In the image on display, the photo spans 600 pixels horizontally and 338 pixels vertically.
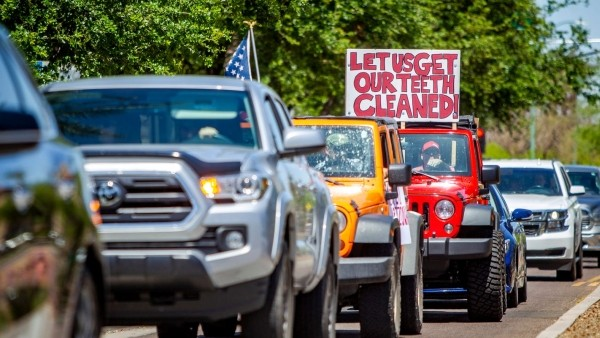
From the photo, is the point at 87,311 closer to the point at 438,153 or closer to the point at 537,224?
the point at 438,153

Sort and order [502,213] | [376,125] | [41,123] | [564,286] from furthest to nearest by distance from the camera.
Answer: [564,286]
[502,213]
[376,125]
[41,123]

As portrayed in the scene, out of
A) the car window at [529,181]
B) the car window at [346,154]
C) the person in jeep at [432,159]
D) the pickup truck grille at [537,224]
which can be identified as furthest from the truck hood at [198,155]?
the car window at [529,181]

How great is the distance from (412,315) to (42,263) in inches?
346

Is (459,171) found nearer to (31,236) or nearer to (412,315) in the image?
(412,315)

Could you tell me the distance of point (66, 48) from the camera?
17906 millimetres

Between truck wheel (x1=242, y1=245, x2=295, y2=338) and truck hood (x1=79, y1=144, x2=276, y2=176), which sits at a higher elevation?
truck hood (x1=79, y1=144, x2=276, y2=176)

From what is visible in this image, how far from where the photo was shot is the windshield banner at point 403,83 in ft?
68.6

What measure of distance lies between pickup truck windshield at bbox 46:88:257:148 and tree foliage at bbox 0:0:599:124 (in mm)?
6942

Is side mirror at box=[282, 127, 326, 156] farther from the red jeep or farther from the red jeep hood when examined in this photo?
the red jeep hood

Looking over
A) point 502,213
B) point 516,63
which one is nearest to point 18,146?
point 502,213

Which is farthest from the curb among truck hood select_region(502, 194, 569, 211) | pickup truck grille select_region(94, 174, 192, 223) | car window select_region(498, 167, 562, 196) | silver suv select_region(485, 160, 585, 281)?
car window select_region(498, 167, 562, 196)

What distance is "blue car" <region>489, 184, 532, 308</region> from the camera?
18219 millimetres

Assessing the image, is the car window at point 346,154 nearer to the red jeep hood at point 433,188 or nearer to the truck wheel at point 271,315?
the red jeep hood at point 433,188

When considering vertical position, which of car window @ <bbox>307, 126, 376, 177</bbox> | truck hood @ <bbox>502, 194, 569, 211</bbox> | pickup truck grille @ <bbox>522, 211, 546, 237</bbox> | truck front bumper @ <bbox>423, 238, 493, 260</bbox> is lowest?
pickup truck grille @ <bbox>522, 211, 546, 237</bbox>
